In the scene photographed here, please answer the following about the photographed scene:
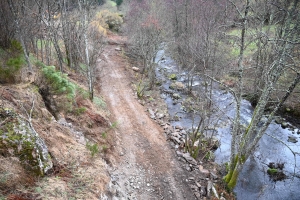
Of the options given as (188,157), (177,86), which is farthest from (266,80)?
(177,86)

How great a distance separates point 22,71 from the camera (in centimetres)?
816

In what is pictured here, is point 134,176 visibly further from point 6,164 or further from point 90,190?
point 6,164

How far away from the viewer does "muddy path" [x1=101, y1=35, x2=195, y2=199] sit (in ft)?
27.5

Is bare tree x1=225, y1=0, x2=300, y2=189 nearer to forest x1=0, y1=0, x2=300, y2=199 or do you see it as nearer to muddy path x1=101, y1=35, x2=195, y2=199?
forest x1=0, y1=0, x2=300, y2=199

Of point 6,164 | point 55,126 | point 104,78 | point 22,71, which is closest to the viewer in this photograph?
point 6,164

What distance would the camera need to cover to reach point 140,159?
10242 millimetres

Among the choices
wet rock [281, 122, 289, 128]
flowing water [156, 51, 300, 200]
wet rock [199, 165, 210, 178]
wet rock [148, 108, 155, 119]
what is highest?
wet rock [148, 108, 155, 119]

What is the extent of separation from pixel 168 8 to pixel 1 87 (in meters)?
25.5

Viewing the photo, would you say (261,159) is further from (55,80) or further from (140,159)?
(55,80)

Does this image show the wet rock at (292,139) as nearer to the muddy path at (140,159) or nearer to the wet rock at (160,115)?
the muddy path at (140,159)

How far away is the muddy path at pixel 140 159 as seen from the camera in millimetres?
8383

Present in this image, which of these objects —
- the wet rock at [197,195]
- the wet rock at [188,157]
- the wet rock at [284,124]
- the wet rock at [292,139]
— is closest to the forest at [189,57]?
the wet rock at [188,157]

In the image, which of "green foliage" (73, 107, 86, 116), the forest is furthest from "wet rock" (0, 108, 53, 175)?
"green foliage" (73, 107, 86, 116)

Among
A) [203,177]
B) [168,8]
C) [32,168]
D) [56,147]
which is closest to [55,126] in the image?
[56,147]
